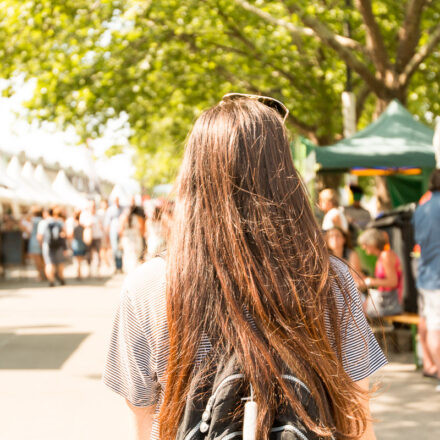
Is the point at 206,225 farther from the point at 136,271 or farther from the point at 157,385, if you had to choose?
the point at 157,385

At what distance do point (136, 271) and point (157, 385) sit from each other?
254 mm

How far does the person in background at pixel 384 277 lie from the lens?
7.36 meters

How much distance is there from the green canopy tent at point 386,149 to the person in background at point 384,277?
0.89 m

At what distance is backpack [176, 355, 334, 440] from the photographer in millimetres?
1376

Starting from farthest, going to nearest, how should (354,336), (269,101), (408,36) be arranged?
(408,36), (269,101), (354,336)

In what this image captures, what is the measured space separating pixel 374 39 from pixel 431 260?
23.3 feet

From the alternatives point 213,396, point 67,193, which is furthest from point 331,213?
point 67,193

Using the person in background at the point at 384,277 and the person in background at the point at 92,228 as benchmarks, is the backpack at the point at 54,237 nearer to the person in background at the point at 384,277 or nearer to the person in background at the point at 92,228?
the person in background at the point at 92,228

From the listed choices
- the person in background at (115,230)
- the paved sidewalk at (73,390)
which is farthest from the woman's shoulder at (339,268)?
the person in background at (115,230)

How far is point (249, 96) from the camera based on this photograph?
5.64ft

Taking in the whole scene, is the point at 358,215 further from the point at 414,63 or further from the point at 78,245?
the point at 78,245

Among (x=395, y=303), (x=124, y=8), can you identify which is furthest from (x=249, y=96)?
(x=124, y=8)

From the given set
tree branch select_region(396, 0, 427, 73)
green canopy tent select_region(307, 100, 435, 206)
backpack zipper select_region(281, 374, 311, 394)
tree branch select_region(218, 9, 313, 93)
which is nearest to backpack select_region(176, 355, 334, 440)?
backpack zipper select_region(281, 374, 311, 394)

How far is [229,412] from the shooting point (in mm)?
1382
